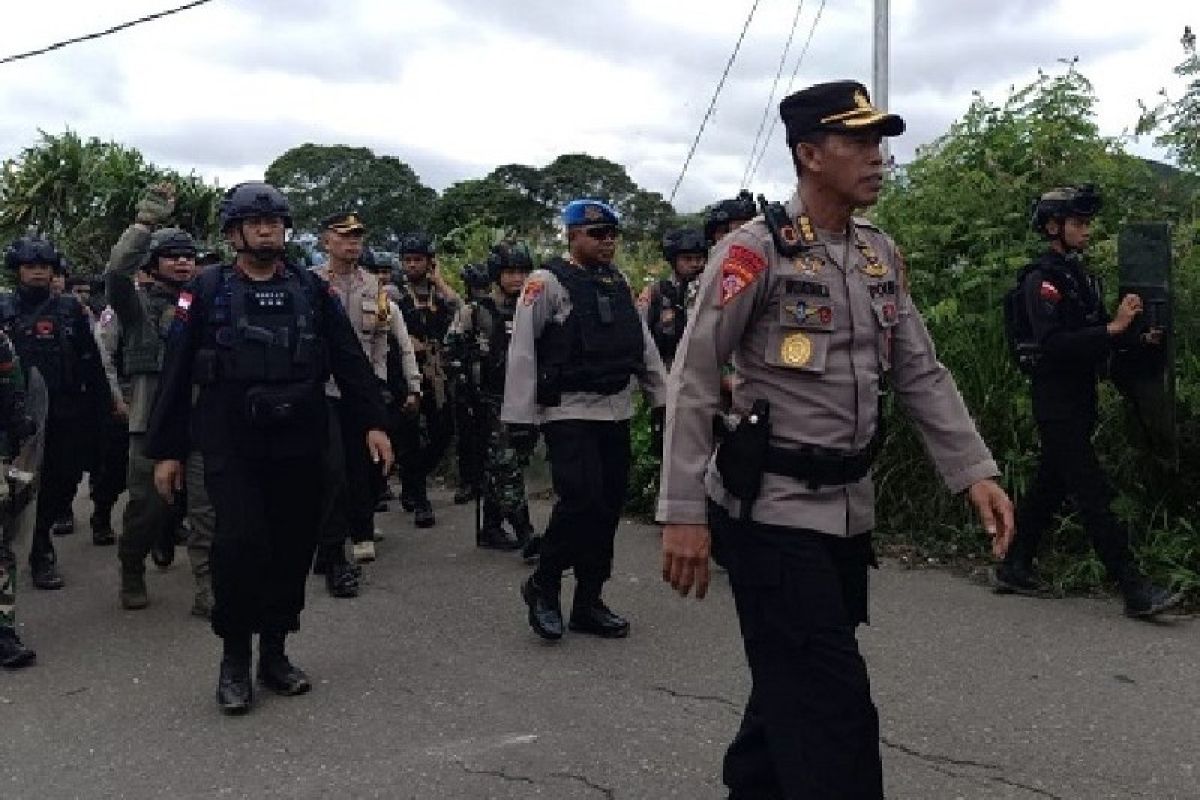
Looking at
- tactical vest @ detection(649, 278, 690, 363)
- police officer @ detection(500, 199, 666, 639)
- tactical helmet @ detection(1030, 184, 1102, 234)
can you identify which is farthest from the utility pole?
police officer @ detection(500, 199, 666, 639)

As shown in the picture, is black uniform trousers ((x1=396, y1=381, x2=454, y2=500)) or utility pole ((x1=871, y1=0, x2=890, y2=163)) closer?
black uniform trousers ((x1=396, y1=381, x2=454, y2=500))

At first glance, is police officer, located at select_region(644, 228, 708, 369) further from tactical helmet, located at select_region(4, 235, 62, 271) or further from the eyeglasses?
tactical helmet, located at select_region(4, 235, 62, 271)

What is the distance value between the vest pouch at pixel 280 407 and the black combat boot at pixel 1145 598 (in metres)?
3.71

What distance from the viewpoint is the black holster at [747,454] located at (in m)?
2.84

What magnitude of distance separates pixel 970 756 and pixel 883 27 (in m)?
7.66

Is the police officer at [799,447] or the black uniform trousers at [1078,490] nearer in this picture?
the police officer at [799,447]

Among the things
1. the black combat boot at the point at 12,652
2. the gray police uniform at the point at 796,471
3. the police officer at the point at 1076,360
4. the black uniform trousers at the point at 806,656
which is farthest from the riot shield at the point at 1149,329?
the black combat boot at the point at 12,652

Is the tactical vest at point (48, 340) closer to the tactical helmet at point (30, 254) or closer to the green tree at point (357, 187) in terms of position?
the tactical helmet at point (30, 254)

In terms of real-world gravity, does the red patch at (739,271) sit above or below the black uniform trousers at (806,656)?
above

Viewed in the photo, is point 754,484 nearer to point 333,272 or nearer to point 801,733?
point 801,733

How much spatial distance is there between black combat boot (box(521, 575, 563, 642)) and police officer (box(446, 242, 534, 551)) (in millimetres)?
1810

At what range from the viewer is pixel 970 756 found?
3969mm

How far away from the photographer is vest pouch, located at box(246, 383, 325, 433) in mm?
4523

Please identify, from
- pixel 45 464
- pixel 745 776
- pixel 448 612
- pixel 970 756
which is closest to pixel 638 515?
pixel 448 612
